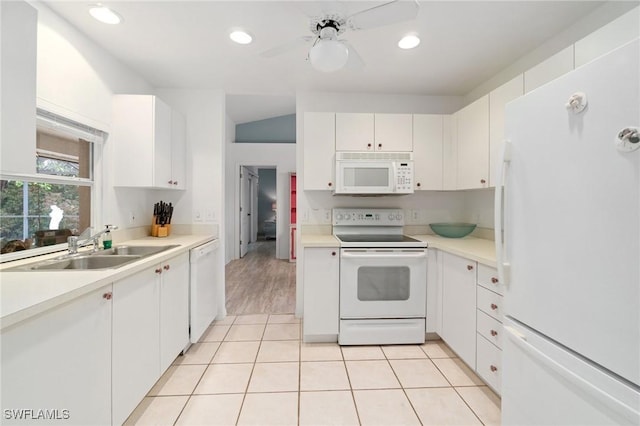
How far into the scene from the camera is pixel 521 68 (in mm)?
2271

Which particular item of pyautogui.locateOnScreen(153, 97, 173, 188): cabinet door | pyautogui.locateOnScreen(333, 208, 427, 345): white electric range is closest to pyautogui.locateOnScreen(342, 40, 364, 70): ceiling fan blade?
pyautogui.locateOnScreen(333, 208, 427, 345): white electric range

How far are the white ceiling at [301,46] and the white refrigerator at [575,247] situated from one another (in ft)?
3.62

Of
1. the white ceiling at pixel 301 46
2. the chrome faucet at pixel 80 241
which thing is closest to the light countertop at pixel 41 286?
the chrome faucet at pixel 80 241

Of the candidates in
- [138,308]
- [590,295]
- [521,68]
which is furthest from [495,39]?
[138,308]

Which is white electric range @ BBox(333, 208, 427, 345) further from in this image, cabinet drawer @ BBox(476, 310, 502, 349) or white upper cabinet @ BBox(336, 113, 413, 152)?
white upper cabinet @ BBox(336, 113, 413, 152)

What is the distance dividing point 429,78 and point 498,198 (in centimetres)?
194

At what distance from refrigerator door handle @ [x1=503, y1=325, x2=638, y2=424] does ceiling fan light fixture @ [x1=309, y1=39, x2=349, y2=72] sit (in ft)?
5.14

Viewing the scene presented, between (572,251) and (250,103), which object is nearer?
(572,251)

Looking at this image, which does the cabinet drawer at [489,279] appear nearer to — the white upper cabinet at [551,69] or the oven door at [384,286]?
the oven door at [384,286]

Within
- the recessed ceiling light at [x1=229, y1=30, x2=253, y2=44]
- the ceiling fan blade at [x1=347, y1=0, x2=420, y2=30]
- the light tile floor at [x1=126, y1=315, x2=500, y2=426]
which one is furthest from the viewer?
the recessed ceiling light at [x1=229, y1=30, x2=253, y2=44]

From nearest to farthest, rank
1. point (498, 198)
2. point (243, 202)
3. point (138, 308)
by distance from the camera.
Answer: point (498, 198), point (138, 308), point (243, 202)

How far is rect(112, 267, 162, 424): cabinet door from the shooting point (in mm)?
1348

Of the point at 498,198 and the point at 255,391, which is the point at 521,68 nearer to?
the point at 498,198

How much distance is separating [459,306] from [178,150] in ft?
9.45
